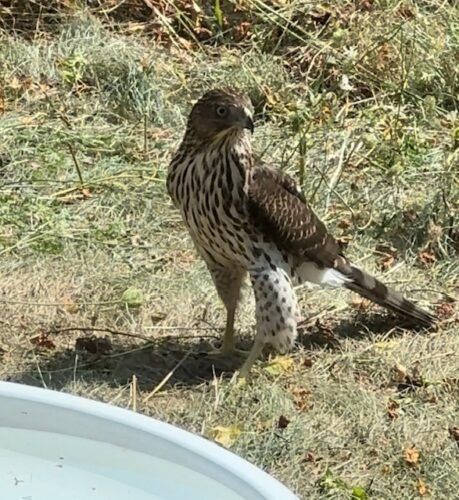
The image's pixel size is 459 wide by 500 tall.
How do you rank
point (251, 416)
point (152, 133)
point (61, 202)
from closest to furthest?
1. point (251, 416)
2. point (61, 202)
3. point (152, 133)

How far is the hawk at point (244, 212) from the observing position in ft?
14.5

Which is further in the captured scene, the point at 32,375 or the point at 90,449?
the point at 32,375

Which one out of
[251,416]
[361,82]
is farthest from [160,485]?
[361,82]

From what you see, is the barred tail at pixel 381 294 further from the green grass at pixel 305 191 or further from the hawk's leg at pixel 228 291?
the hawk's leg at pixel 228 291

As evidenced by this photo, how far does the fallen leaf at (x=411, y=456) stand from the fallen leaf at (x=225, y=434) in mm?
532

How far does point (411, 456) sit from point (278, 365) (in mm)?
701

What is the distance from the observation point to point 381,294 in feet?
16.4

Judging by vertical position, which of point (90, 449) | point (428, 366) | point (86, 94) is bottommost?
point (86, 94)

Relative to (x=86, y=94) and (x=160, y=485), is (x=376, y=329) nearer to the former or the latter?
(x=86, y=94)

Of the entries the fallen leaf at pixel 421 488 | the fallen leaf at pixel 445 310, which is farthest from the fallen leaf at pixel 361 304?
the fallen leaf at pixel 421 488

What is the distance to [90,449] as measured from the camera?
86.0 inches

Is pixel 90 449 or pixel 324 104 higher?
pixel 90 449

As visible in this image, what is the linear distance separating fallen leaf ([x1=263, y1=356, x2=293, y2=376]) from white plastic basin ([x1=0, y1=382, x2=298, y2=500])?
249cm

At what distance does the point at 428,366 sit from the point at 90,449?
279 cm
